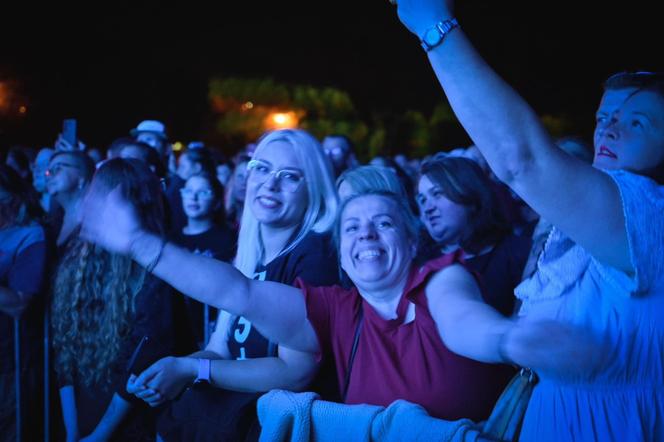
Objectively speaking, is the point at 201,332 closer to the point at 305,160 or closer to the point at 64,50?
the point at 305,160

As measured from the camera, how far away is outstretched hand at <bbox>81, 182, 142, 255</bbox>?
1593 mm

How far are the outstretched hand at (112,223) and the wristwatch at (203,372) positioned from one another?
0.58 metres

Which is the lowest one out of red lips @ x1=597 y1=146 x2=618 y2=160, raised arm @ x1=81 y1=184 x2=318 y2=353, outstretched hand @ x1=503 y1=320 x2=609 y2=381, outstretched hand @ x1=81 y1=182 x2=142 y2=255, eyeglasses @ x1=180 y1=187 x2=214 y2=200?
outstretched hand @ x1=503 y1=320 x2=609 y2=381

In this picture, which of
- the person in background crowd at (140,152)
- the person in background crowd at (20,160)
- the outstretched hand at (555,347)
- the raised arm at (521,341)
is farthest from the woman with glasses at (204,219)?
the person in background crowd at (20,160)

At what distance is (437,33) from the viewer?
3.36ft

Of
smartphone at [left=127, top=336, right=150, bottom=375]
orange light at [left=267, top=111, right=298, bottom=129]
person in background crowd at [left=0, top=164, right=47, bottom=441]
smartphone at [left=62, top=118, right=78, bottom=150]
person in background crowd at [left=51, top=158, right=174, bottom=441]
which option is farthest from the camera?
orange light at [left=267, top=111, right=298, bottom=129]

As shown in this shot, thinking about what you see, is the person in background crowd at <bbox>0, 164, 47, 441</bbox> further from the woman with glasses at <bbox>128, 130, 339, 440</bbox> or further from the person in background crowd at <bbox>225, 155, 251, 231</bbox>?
the person in background crowd at <bbox>225, 155, 251, 231</bbox>

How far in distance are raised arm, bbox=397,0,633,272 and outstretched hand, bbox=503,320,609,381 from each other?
0.20 meters

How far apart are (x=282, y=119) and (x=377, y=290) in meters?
18.1

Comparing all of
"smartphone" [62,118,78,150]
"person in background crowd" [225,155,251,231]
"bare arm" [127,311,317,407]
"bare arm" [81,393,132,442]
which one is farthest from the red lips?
"smartphone" [62,118,78,150]

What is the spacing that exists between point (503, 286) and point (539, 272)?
4.46 feet

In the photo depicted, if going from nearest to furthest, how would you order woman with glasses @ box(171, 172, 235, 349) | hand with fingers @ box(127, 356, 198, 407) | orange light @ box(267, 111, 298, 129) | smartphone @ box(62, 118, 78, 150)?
hand with fingers @ box(127, 356, 198, 407), woman with glasses @ box(171, 172, 235, 349), smartphone @ box(62, 118, 78, 150), orange light @ box(267, 111, 298, 129)

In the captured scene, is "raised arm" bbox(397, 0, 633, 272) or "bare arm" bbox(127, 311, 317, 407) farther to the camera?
"bare arm" bbox(127, 311, 317, 407)

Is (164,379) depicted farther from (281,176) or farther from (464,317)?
(464,317)
